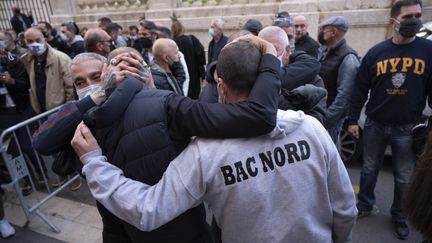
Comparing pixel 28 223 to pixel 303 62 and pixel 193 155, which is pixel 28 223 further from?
pixel 303 62

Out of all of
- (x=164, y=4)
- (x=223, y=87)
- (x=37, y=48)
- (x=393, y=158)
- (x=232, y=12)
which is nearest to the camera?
(x=223, y=87)

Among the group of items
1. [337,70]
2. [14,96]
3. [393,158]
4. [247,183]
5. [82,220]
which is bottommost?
[82,220]

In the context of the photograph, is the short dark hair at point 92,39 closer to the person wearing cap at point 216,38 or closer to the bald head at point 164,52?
the bald head at point 164,52

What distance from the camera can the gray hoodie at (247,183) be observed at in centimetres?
120

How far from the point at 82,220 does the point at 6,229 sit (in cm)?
75

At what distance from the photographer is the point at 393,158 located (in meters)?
2.85

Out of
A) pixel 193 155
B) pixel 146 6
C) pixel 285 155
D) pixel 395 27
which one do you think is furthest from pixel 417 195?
pixel 146 6

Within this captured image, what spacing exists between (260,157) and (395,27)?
87.3 inches

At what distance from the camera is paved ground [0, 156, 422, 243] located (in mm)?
2963

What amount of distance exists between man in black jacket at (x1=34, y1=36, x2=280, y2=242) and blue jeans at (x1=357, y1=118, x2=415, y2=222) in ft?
6.62

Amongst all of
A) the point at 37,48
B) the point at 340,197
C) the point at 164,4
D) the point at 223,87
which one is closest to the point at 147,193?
the point at 223,87

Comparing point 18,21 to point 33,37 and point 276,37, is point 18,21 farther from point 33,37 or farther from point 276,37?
point 276,37

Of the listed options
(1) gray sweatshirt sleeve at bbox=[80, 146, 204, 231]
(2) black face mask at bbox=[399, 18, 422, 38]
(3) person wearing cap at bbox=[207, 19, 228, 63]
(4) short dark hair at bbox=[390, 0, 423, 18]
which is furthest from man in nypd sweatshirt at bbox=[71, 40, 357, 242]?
(3) person wearing cap at bbox=[207, 19, 228, 63]

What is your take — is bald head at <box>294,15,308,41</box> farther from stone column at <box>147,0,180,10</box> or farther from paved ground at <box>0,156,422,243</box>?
stone column at <box>147,0,180,10</box>
